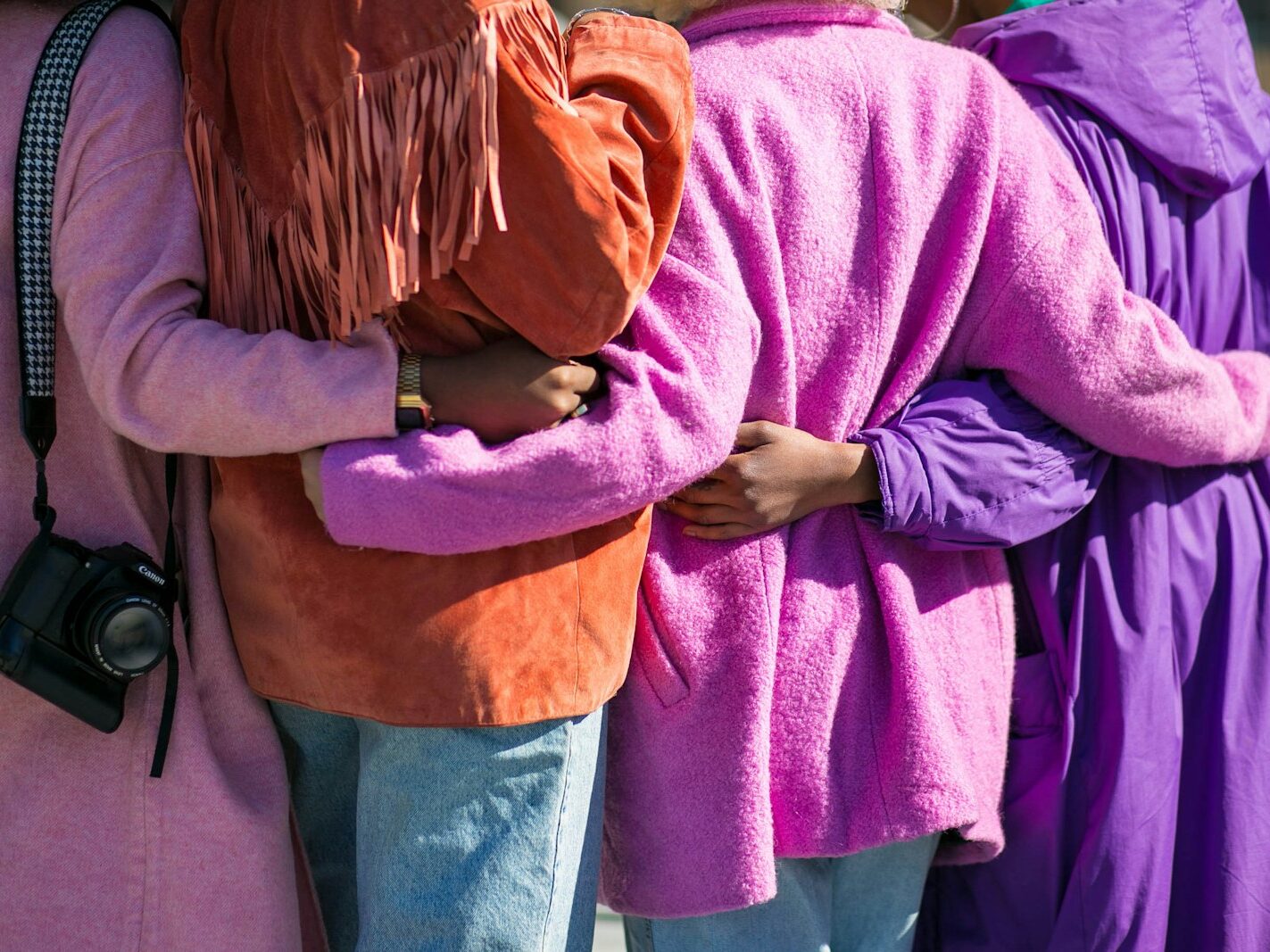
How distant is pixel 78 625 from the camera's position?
1515mm

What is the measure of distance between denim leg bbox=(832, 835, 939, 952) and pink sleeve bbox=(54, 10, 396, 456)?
87 cm

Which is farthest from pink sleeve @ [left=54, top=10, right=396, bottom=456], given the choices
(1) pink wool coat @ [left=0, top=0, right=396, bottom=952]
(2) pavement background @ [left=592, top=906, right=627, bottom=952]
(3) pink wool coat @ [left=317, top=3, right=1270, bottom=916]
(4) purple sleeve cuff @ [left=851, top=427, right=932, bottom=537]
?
(2) pavement background @ [left=592, top=906, right=627, bottom=952]

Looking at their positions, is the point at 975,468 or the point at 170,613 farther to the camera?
the point at 975,468

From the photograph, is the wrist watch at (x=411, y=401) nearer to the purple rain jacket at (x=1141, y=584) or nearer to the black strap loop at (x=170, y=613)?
the black strap loop at (x=170, y=613)

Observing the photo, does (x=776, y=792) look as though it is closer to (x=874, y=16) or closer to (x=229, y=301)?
(x=229, y=301)

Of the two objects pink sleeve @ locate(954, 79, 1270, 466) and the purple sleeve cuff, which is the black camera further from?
pink sleeve @ locate(954, 79, 1270, 466)

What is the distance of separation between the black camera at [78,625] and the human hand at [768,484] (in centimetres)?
62

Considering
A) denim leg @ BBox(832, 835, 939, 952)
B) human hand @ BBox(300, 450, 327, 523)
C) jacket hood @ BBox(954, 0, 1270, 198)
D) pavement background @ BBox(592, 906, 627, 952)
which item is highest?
jacket hood @ BBox(954, 0, 1270, 198)

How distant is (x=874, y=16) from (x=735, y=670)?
2.79 feet

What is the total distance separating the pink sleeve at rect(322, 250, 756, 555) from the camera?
4.80 ft

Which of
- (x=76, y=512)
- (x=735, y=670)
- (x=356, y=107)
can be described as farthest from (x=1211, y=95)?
(x=76, y=512)

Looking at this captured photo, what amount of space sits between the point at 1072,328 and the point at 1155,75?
0.43 m

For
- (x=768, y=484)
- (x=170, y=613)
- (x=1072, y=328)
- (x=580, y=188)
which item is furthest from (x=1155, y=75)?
(x=170, y=613)

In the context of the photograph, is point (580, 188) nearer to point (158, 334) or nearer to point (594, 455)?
point (594, 455)
